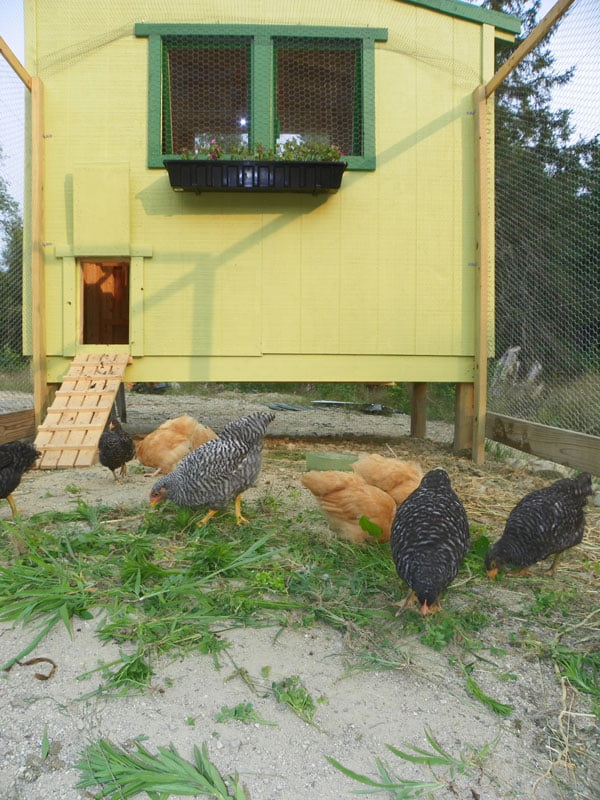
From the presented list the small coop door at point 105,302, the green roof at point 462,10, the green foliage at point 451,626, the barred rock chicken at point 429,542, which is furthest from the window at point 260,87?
the green foliage at point 451,626

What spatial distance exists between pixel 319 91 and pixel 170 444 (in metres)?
3.05

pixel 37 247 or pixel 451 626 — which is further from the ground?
pixel 37 247

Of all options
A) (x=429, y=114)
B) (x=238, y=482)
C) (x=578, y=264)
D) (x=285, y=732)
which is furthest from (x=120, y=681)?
(x=429, y=114)

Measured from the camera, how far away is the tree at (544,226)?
3.56 m

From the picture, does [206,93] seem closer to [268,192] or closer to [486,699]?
[268,192]

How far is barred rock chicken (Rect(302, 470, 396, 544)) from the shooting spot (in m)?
2.67

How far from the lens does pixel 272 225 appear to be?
482 centimetres

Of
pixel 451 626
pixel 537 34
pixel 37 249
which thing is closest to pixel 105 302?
pixel 37 249

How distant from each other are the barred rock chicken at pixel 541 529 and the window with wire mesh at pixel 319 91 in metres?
3.34

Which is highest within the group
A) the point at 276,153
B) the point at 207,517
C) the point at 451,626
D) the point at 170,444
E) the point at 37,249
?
the point at 276,153

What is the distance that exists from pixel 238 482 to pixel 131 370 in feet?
7.62

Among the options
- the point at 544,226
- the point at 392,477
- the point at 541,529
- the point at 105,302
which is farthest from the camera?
the point at 105,302

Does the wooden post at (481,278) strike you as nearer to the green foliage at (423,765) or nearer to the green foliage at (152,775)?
the green foliage at (423,765)

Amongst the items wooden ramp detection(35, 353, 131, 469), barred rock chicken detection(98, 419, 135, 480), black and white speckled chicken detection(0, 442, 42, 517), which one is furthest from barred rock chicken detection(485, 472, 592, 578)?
wooden ramp detection(35, 353, 131, 469)
